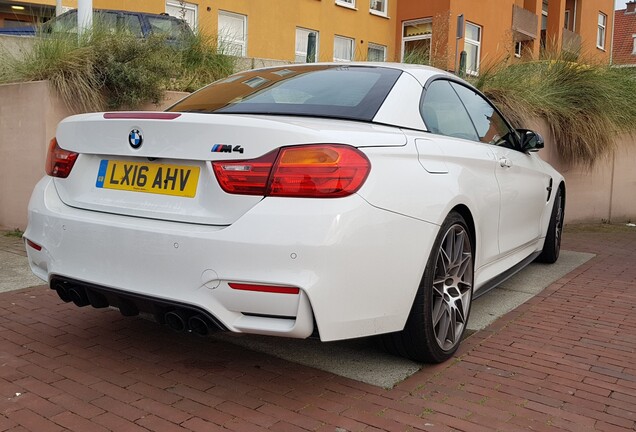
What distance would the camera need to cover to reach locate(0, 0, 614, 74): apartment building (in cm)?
1817

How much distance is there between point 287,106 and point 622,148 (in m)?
8.60

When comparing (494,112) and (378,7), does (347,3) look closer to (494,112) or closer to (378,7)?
(378,7)

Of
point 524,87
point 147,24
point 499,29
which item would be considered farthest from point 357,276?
point 499,29

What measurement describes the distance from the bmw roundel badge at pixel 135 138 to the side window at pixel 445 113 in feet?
4.96

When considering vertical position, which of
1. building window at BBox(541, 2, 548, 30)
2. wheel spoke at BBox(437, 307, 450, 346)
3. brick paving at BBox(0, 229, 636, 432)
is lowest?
brick paving at BBox(0, 229, 636, 432)

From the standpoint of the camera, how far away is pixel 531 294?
198 inches

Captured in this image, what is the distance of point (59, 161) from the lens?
10.9 ft

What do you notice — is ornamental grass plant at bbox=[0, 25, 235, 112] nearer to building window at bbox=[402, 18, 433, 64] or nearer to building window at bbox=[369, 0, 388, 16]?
building window at bbox=[402, 18, 433, 64]

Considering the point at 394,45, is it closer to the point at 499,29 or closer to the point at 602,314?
the point at 499,29

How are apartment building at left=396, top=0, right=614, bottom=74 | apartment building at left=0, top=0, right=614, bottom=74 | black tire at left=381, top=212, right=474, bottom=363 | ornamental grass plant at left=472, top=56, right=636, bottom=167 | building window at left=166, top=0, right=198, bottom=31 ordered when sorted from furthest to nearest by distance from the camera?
apartment building at left=396, top=0, right=614, bottom=74, apartment building at left=0, top=0, right=614, bottom=74, building window at left=166, top=0, right=198, bottom=31, ornamental grass plant at left=472, top=56, right=636, bottom=167, black tire at left=381, top=212, right=474, bottom=363

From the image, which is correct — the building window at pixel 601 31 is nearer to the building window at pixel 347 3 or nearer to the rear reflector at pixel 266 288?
the building window at pixel 347 3

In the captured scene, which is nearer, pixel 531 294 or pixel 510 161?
pixel 510 161

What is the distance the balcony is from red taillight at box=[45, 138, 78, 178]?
24.6 meters

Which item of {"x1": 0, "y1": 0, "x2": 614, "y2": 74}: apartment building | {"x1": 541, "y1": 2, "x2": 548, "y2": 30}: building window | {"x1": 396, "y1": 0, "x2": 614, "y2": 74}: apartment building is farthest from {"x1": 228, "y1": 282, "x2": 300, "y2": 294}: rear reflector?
{"x1": 541, "y1": 2, "x2": 548, "y2": 30}: building window
